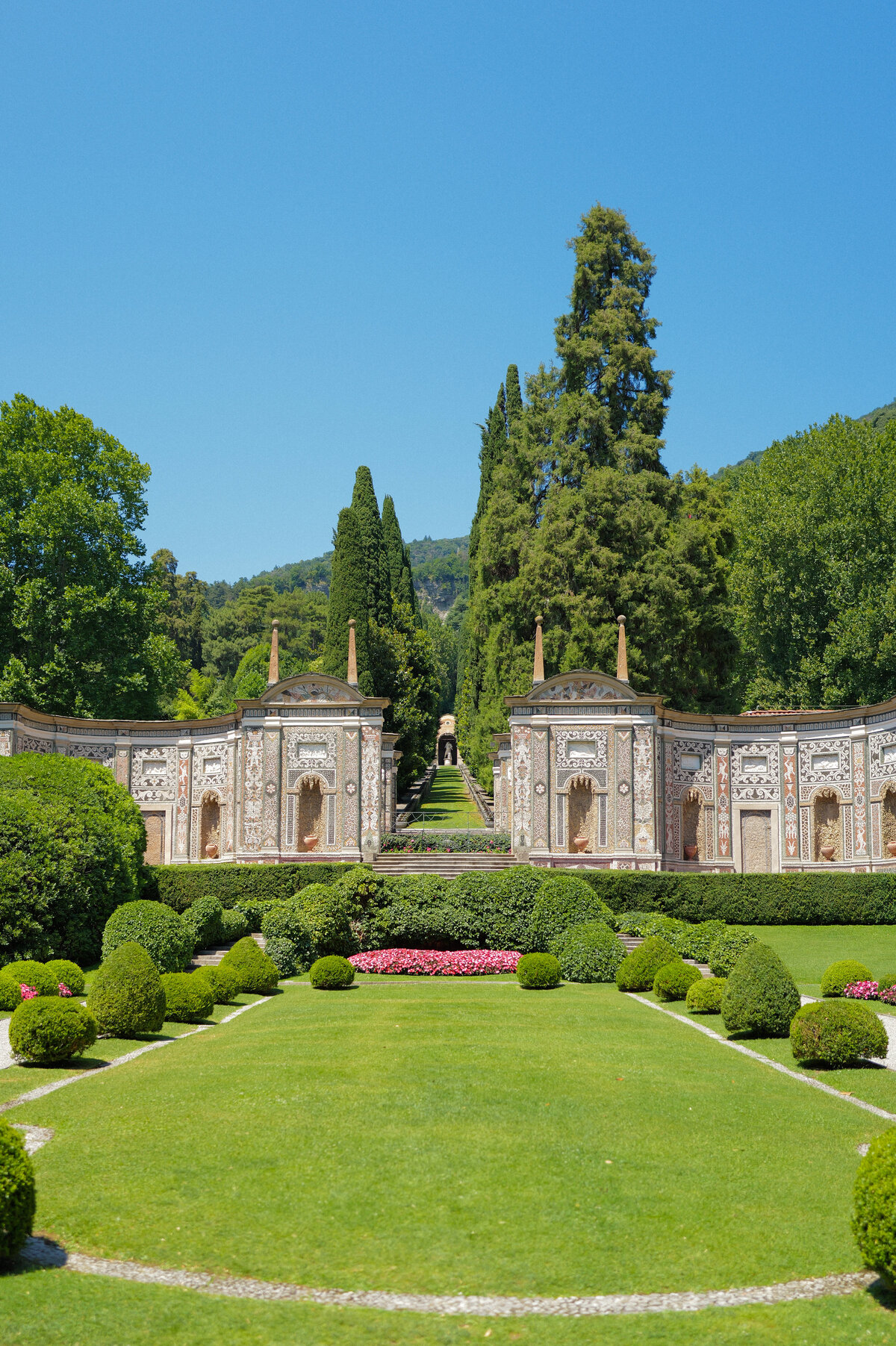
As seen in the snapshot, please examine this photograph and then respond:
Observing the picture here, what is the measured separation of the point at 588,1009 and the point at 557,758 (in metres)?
16.2

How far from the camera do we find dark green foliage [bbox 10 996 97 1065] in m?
14.7

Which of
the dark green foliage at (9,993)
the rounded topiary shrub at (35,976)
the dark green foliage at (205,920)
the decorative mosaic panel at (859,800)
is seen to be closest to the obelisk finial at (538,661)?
the decorative mosaic panel at (859,800)

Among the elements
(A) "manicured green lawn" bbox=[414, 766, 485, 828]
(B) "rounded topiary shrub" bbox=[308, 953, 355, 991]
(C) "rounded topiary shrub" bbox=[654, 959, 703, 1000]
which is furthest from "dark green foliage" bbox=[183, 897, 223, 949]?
(A) "manicured green lawn" bbox=[414, 766, 485, 828]

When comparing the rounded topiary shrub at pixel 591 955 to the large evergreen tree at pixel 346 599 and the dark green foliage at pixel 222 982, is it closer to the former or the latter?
the dark green foliage at pixel 222 982

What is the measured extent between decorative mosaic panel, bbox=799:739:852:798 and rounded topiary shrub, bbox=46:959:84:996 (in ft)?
79.0

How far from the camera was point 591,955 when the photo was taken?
2459 centimetres

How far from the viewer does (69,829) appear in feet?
83.5

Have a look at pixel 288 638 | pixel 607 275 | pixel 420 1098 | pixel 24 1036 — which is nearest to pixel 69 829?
pixel 24 1036

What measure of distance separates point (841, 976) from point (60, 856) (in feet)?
51.4

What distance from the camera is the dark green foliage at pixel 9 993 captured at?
19.0 meters

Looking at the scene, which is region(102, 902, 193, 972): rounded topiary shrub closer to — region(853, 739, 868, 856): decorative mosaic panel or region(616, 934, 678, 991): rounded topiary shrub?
region(616, 934, 678, 991): rounded topiary shrub

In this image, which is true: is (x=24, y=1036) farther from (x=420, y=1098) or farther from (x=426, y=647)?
(x=426, y=647)

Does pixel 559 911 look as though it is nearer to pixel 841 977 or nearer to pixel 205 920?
pixel 841 977

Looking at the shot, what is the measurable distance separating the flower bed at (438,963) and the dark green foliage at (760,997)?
858cm
